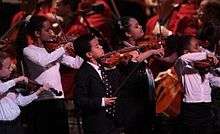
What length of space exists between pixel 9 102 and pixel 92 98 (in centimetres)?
96

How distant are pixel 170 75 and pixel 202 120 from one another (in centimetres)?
94

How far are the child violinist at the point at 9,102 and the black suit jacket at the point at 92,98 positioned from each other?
0.49m

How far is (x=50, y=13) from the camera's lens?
29.0ft

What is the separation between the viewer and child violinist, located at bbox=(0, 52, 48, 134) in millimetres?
6449

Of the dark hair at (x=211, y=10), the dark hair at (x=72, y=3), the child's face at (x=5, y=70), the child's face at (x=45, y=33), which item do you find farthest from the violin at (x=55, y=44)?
the dark hair at (x=211, y=10)

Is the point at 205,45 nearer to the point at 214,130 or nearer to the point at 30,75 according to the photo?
the point at 214,130

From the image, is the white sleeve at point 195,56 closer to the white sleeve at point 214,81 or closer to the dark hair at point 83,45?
the white sleeve at point 214,81

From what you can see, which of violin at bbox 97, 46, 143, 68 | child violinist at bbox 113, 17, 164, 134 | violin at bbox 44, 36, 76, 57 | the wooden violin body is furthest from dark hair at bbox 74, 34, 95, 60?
the wooden violin body

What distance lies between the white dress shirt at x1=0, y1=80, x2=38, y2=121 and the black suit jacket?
24.1 inches

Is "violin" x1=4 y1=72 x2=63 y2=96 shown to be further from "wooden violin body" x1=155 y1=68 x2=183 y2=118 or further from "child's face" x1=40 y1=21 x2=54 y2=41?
"wooden violin body" x1=155 y1=68 x2=183 y2=118

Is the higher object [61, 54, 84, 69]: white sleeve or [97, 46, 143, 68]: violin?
[97, 46, 143, 68]: violin

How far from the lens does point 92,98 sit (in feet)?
20.1

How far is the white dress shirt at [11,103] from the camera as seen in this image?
6.46m

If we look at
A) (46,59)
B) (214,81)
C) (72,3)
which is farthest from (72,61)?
(72,3)
